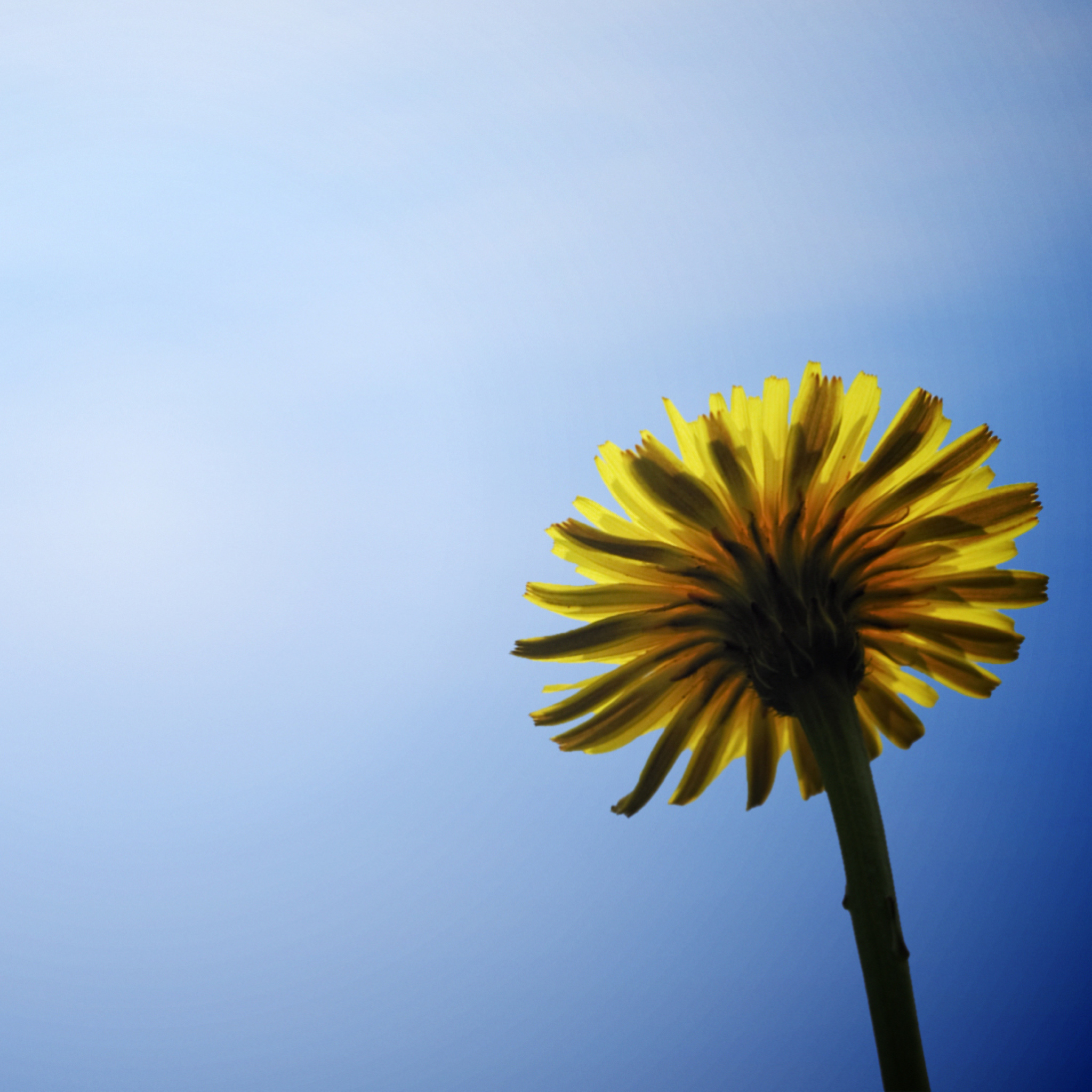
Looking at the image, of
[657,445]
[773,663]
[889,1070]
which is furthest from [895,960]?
[657,445]

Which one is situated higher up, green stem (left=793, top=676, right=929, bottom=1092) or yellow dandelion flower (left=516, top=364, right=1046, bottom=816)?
yellow dandelion flower (left=516, top=364, right=1046, bottom=816)

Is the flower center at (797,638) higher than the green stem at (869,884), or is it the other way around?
the flower center at (797,638)

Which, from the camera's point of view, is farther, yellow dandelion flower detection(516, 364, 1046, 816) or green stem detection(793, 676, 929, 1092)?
yellow dandelion flower detection(516, 364, 1046, 816)

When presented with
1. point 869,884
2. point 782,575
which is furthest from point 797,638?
point 869,884

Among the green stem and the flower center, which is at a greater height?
the flower center

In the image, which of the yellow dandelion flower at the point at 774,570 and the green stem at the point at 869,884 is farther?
the yellow dandelion flower at the point at 774,570

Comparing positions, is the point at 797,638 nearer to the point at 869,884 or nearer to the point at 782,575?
the point at 782,575
